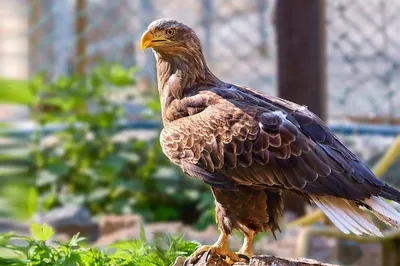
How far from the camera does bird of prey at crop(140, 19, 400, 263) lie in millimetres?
3543

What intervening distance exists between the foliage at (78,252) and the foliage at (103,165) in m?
4.50

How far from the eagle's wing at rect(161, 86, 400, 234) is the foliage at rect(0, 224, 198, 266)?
47 cm

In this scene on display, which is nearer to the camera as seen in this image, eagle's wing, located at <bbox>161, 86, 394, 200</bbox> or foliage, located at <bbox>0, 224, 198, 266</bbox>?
foliage, located at <bbox>0, 224, 198, 266</bbox>

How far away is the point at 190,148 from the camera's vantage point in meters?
3.89

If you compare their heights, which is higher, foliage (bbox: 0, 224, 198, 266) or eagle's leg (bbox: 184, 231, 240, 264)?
foliage (bbox: 0, 224, 198, 266)

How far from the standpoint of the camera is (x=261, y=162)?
147 inches

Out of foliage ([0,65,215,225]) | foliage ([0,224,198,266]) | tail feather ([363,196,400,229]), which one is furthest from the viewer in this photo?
foliage ([0,65,215,225])

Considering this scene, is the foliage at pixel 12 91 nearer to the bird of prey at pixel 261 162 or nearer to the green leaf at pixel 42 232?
the green leaf at pixel 42 232

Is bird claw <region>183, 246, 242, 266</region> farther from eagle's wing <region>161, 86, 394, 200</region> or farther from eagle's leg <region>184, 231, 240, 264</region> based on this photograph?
eagle's wing <region>161, 86, 394, 200</region>

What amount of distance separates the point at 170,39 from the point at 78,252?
4.86 ft

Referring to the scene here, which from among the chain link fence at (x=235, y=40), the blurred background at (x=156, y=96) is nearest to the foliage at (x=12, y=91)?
the blurred background at (x=156, y=96)

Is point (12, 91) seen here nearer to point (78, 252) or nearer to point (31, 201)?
point (78, 252)

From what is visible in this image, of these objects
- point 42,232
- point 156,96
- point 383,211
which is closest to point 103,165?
point 156,96

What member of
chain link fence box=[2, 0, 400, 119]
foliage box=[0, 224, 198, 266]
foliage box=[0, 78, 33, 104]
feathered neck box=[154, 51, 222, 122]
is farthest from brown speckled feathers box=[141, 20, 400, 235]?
chain link fence box=[2, 0, 400, 119]
